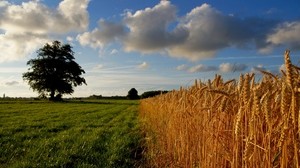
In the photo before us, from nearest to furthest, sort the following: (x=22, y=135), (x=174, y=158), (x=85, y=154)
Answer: (x=174, y=158) → (x=85, y=154) → (x=22, y=135)

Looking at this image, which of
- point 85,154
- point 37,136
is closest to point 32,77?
point 37,136

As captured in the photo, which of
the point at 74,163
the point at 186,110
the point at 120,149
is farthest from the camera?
the point at 120,149

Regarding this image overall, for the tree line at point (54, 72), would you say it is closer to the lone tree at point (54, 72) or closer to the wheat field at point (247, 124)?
the lone tree at point (54, 72)

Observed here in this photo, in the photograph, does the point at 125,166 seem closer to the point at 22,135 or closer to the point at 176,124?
the point at 176,124

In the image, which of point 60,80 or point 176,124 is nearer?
point 176,124

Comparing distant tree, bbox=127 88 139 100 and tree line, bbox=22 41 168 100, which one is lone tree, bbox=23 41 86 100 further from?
distant tree, bbox=127 88 139 100

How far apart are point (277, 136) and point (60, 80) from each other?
233 ft

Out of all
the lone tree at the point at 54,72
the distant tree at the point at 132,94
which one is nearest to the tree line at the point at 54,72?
the lone tree at the point at 54,72

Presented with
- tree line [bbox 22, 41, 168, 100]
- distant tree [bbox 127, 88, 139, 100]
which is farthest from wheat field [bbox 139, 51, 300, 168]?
distant tree [bbox 127, 88, 139, 100]

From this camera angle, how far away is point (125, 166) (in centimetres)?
880

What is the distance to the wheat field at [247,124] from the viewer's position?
109 inches

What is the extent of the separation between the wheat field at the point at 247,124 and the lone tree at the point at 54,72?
65839 millimetres

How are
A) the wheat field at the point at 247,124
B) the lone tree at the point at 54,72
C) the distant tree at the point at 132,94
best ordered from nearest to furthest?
the wheat field at the point at 247,124, the lone tree at the point at 54,72, the distant tree at the point at 132,94

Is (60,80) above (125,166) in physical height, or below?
above
